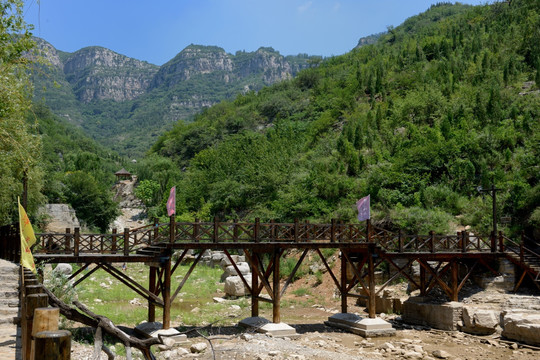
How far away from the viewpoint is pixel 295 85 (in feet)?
274

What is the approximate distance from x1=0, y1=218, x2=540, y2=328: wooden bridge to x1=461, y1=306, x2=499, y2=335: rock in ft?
5.92

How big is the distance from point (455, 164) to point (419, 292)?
12.3 m

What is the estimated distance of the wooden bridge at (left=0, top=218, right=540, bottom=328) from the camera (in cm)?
1809

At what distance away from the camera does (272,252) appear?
2186 cm

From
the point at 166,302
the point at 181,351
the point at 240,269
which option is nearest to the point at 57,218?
the point at 240,269

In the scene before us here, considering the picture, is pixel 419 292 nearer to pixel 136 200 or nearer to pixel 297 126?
pixel 297 126

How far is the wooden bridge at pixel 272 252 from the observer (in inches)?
712

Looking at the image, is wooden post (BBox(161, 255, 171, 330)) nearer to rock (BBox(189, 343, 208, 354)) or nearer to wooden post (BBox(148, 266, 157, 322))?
wooden post (BBox(148, 266, 157, 322))

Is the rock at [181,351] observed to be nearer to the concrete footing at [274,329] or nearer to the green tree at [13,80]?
the concrete footing at [274,329]

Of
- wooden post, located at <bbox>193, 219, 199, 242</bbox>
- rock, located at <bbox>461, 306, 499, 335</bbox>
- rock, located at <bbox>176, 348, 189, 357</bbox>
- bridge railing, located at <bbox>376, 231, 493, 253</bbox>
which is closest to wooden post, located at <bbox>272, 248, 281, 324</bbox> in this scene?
wooden post, located at <bbox>193, 219, 199, 242</bbox>

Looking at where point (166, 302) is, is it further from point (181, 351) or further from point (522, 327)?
point (522, 327)

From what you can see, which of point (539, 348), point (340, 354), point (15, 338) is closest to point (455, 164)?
point (539, 348)

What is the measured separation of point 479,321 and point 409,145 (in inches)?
772

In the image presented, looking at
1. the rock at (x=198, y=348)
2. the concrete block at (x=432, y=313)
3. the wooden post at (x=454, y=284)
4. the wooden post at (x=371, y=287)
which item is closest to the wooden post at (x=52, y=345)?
the rock at (x=198, y=348)
